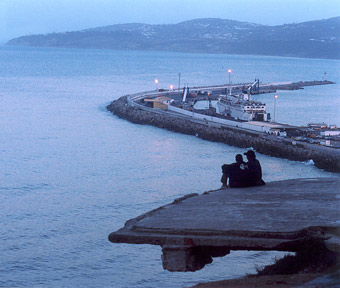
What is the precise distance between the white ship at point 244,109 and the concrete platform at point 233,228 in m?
24.2

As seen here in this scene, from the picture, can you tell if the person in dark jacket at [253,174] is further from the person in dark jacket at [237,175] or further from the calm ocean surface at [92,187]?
the calm ocean surface at [92,187]

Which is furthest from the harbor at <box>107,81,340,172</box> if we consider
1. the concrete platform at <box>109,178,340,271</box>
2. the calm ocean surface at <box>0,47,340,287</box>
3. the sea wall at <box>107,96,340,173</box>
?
the concrete platform at <box>109,178,340,271</box>

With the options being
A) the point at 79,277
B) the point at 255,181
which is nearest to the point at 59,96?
the point at 79,277

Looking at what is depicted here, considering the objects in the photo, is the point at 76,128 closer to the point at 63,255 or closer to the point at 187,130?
the point at 187,130

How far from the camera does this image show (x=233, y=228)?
3.00 metres

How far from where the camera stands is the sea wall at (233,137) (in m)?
17.4

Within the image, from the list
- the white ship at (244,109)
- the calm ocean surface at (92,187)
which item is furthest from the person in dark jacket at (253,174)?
the white ship at (244,109)

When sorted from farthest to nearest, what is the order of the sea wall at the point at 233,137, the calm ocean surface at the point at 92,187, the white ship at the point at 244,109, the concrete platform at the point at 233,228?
the white ship at the point at 244,109 → the sea wall at the point at 233,137 → the calm ocean surface at the point at 92,187 → the concrete platform at the point at 233,228

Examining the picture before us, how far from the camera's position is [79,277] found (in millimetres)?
7688

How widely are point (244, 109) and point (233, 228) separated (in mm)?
25839

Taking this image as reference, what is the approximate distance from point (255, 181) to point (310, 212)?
3.77 ft

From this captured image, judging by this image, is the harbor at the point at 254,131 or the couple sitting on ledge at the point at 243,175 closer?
the couple sitting on ledge at the point at 243,175

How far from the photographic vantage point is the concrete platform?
113 inches

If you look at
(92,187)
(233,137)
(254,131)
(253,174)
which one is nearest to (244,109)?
(254,131)
